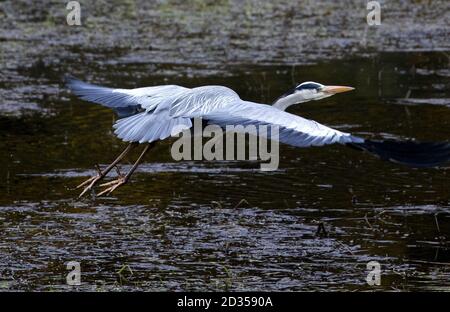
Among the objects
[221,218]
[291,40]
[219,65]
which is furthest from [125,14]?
[221,218]

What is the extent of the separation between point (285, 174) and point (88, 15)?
10.1 metres

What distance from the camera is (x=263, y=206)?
827 centimetres

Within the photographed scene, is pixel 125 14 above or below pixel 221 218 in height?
above

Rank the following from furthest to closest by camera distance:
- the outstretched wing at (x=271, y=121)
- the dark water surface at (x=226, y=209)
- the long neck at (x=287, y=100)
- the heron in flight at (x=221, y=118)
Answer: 1. the long neck at (x=287, y=100)
2. the dark water surface at (x=226, y=209)
3. the outstretched wing at (x=271, y=121)
4. the heron in flight at (x=221, y=118)

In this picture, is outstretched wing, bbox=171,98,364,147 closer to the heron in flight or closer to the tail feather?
the heron in flight

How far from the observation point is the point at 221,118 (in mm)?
6922

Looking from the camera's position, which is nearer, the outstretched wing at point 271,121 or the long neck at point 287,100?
the outstretched wing at point 271,121

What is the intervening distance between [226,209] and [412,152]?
2.60 metres

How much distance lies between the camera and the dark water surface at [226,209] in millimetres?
6711

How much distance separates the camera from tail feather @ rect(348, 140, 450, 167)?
572 centimetres

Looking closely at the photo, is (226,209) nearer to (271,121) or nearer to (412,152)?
(271,121)

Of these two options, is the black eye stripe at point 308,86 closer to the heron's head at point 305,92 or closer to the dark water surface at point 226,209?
the heron's head at point 305,92

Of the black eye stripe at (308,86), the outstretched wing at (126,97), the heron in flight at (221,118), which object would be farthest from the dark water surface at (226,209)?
the black eye stripe at (308,86)

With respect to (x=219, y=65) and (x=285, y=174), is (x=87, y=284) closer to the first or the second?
(x=285, y=174)
